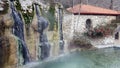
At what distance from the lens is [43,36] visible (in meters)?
16.2

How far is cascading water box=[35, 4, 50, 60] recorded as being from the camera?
1582cm

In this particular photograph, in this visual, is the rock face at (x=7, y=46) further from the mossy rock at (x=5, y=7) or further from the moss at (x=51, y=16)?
the moss at (x=51, y=16)

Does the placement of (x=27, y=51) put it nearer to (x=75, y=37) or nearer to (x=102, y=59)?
(x=102, y=59)

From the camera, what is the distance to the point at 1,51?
39.9 ft

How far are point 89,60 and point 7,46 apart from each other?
5233mm

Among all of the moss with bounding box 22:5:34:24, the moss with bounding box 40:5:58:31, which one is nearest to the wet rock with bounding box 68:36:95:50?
the moss with bounding box 40:5:58:31

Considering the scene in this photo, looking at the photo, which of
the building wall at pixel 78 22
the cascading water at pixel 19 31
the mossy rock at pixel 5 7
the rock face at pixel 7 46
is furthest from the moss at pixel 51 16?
the rock face at pixel 7 46

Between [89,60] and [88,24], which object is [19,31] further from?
[88,24]

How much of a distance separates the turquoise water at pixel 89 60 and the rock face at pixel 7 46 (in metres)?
1.76

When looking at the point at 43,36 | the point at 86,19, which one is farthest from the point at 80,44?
the point at 43,36

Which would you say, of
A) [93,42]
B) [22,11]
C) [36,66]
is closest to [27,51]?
[36,66]

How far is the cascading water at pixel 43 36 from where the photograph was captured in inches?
623

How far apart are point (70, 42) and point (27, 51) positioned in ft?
18.2

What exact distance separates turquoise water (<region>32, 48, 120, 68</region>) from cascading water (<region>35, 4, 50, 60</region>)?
664 millimetres
